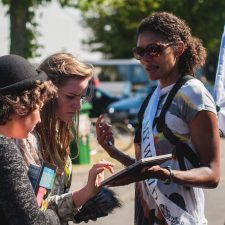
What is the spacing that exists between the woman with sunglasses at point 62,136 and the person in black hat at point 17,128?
0.36m

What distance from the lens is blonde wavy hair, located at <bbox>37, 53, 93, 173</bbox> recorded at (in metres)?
2.95

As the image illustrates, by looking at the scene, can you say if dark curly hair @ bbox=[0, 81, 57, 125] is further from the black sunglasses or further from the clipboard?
the black sunglasses

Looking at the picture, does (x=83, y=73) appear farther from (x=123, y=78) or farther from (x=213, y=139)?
(x=123, y=78)

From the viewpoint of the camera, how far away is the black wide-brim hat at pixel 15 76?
233 centimetres

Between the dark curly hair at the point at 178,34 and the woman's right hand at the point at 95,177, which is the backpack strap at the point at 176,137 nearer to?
the dark curly hair at the point at 178,34

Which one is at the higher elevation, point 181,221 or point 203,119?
point 203,119

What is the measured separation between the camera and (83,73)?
313 cm

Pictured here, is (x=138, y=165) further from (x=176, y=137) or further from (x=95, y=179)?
(x=176, y=137)

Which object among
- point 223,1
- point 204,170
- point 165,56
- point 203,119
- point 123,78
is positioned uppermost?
point 165,56

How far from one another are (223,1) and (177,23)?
85.5 ft

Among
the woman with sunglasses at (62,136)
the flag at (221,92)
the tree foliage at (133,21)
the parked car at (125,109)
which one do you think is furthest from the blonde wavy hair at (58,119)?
the parked car at (125,109)

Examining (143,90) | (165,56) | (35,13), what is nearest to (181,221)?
(165,56)

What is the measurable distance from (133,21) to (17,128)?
3705 centimetres

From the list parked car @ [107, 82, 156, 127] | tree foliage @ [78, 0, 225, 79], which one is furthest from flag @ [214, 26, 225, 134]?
parked car @ [107, 82, 156, 127]
